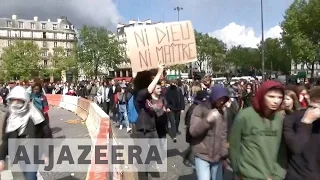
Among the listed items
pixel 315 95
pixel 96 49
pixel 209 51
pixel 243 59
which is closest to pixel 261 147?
pixel 315 95

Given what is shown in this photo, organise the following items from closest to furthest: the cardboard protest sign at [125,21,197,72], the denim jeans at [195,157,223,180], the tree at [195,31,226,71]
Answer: the denim jeans at [195,157,223,180] → the cardboard protest sign at [125,21,197,72] → the tree at [195,31,226,71]

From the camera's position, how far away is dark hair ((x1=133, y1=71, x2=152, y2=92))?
5.84 m

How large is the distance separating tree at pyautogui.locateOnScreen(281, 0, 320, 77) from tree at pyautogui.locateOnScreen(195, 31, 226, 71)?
28899mm

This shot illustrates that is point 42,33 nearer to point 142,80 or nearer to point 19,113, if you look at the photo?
point 142,80

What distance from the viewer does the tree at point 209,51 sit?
87.4 metres

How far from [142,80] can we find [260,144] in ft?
8.92

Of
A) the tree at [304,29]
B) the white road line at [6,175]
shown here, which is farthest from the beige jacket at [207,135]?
the tree at [304,29]

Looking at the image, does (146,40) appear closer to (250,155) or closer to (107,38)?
(250,155)

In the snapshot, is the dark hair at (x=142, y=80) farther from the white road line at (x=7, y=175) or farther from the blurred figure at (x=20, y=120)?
the white road line at (x=7, y=175)

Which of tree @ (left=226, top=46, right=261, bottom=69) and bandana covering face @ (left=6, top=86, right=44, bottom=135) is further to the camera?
tree @ (left=226, top=46, right=261, bottom=69)

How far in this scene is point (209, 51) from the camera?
295 ft

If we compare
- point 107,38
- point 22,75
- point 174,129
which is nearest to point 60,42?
point 107,38

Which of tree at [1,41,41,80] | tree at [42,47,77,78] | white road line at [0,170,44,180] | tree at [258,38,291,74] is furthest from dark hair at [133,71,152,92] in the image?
tree at [258,38,291,74]

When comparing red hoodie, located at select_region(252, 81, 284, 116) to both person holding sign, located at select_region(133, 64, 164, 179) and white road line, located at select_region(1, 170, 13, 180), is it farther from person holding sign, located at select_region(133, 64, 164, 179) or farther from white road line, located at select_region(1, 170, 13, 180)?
white road line, located at select_region(1, 170, 13, 180)
